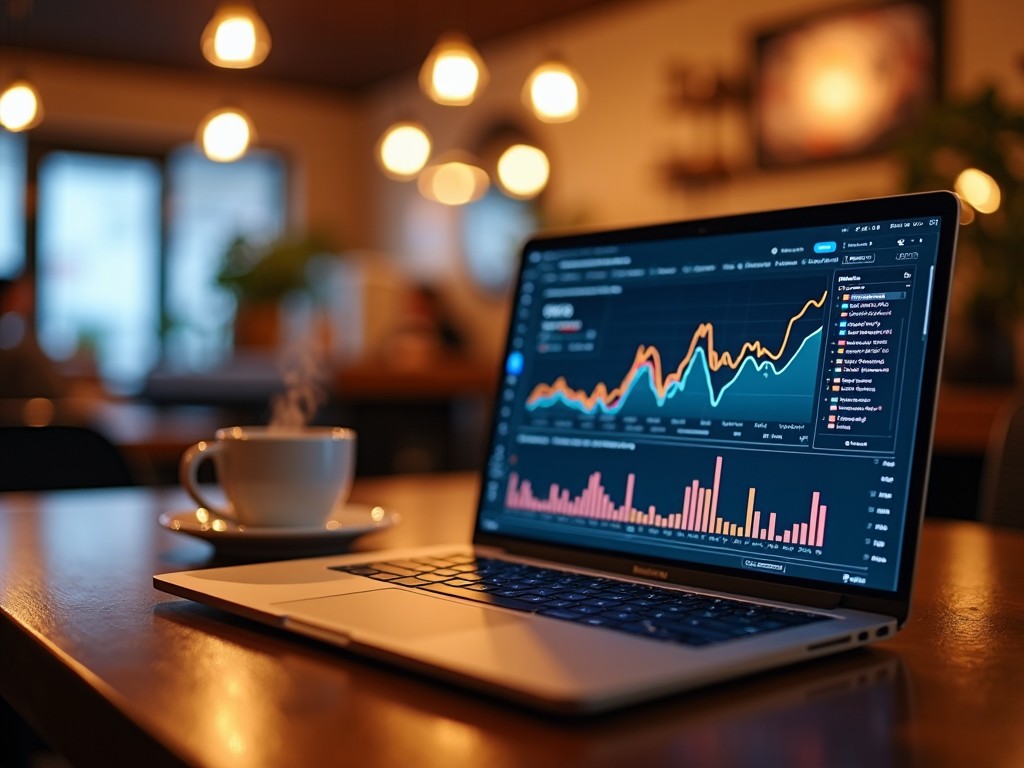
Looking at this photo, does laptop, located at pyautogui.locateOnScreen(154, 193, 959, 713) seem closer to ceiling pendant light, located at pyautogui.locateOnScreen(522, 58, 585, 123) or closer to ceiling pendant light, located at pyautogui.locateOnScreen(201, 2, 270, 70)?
ceiling pendant light, located at pyautogui.locateOnScreen(201, 2, 270, 70)

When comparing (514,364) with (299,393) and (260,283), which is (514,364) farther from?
(260,283)

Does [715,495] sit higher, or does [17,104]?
[17,104]

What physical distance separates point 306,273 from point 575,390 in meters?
4.97

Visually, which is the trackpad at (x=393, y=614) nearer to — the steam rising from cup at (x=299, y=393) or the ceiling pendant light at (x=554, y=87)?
the steam rising from cup at (x=299, y=393)

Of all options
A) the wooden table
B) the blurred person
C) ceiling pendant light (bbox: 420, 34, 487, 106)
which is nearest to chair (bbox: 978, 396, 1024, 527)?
the wooden table

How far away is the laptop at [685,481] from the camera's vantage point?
540mm

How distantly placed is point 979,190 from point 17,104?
2269 mm

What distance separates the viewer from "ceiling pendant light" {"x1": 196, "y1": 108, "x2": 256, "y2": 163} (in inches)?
112

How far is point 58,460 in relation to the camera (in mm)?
1646

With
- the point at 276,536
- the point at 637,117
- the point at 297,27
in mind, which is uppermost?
the point at 297,27

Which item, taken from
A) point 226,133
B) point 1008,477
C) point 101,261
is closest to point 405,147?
point 226,133

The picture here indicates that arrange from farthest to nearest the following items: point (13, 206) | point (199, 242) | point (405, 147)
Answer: point (199, 242), point (13, 206), point (405, 147)

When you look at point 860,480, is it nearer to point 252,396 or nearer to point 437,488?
point 437,488

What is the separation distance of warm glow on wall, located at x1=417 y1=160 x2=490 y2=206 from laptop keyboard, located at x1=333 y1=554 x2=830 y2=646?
3.51m
